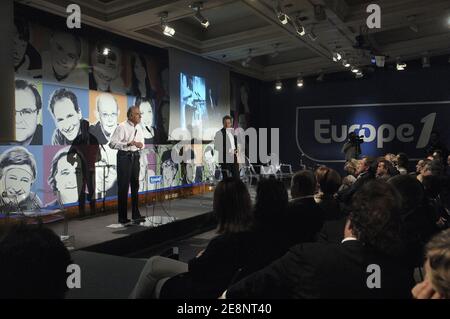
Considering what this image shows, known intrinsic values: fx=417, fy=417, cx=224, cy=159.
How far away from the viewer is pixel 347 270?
1386 millimetres

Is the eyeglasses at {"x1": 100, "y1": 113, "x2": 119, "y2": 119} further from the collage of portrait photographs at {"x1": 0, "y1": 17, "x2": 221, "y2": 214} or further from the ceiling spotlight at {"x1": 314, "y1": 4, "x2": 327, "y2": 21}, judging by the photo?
the ceiling spotlight at {"x1": 314, "y1": 4, "x2": 327, "y2": 21}

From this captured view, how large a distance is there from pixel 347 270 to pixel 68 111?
17.8 feet

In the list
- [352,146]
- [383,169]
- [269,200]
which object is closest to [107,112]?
[383,169]

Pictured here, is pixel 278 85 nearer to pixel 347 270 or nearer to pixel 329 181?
pixel 329 181

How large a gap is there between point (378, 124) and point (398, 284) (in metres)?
11.0

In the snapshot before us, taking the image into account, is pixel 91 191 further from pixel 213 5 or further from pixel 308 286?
pixel 308 286

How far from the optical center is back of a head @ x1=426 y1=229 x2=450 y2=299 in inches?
42.3

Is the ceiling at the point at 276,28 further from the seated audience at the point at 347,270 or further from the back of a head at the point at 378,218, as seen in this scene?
the seated audience at the point at 347,270

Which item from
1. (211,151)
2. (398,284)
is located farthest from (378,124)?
(398,284)

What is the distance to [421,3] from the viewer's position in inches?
269

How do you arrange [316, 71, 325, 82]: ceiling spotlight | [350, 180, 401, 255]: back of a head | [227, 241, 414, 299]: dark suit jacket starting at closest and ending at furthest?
[227, 241, 414, 299]: dark suit jacket < [350, 180, 401, 255]: back of a head < [316, 71, 325, 82]: ceiling spotlight

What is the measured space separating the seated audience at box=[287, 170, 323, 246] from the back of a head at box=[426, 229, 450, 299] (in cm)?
123

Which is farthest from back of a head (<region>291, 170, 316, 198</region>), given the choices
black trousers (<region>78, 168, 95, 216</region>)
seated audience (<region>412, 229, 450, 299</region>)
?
black trousers (<region>78, 168, 95, 216</region>)

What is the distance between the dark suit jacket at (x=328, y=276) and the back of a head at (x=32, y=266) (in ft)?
2.10
